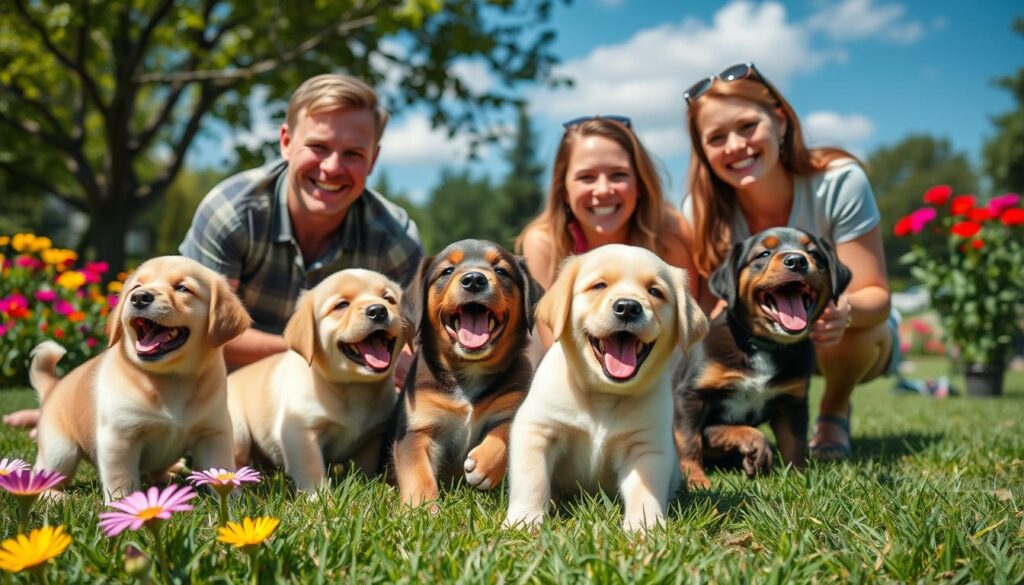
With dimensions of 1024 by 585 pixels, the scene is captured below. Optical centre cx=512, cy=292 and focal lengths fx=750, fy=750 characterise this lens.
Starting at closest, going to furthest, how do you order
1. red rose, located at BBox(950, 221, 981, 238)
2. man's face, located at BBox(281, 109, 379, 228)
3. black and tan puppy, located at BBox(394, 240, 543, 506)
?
black and tan puppy, located at BBox(394, 240, 543, 506), man's face, located at BBox(281, 109, 379, 228), red rose, located at BBox(950, 221, 981, 238)

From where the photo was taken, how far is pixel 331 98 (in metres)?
4.77

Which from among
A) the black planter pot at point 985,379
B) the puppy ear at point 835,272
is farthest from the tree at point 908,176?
the puppy ear at point 835,272

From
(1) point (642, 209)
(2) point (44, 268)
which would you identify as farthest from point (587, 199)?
(2) point (44, 268)

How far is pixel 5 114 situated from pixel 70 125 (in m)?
6.74

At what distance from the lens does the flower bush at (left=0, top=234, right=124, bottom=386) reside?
701 centimetres

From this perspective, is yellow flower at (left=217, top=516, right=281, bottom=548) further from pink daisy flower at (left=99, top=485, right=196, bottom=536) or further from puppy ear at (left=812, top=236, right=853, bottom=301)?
puppy ear at (left=812, top=236, right=853, bottom=301)

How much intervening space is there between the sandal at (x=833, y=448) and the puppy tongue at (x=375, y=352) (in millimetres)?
2613

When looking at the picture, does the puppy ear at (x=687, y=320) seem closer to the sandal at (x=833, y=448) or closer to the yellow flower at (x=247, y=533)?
the yellow flower at (x=247, y=533)

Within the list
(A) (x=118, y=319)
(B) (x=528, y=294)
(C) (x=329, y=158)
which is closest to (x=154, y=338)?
(A) (x=118, y=319)

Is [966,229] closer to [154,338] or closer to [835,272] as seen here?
[835,272]

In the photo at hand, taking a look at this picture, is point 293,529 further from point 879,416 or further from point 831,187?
point 879,416

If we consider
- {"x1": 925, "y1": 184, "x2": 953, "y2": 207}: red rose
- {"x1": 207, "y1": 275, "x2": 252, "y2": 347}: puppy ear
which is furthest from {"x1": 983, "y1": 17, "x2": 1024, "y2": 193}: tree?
Result: {"x1": 207, "y1": 275, "x2": 252, "y2": 347}: puppy ear

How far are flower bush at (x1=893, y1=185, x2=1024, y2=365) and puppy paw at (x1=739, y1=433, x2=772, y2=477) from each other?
656 cm

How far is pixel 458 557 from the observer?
2367 millimetres
